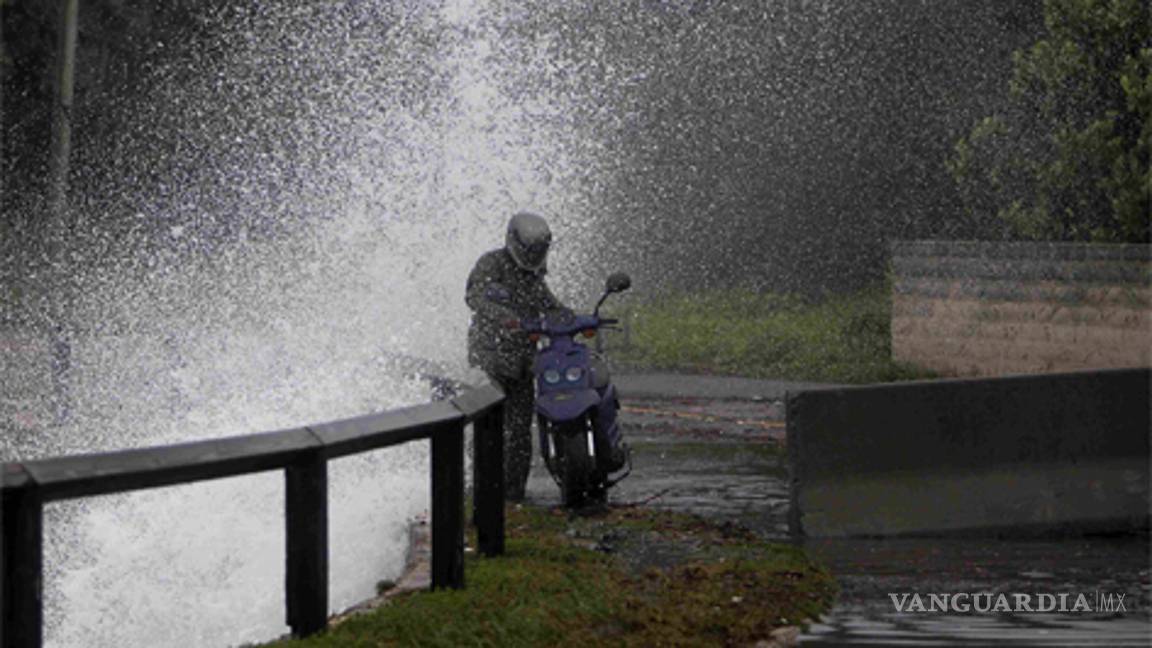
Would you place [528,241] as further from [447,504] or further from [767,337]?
[767,337]

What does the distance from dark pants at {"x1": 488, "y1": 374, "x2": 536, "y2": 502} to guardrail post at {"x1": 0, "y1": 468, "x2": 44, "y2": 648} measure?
23.6 ft

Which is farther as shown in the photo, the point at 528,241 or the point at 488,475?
the point at 528,241

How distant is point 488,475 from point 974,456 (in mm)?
3372

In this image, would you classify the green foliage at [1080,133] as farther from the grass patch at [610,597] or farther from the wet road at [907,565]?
the grass patch at [610,597]

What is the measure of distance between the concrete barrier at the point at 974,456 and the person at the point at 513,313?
75.2 inches

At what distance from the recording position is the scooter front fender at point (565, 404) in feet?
43.0

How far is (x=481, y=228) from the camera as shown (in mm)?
23797

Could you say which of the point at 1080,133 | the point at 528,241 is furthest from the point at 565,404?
the point at 1080,133

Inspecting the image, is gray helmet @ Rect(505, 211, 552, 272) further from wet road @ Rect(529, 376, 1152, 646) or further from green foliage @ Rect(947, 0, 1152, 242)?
green foliage @ Rect(947, 0, 1152, 242)

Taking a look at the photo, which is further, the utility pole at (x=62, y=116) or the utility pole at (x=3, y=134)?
the utility pole at (x=3, y=134)

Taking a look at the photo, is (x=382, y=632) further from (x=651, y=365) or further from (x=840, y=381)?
(x=651, y=365)

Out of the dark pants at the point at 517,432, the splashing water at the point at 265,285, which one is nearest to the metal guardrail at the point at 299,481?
the splashing water at the point at 265,285

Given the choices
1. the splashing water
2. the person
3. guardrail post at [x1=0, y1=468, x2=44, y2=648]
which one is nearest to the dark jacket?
the person

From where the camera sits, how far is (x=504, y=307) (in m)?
13.5
